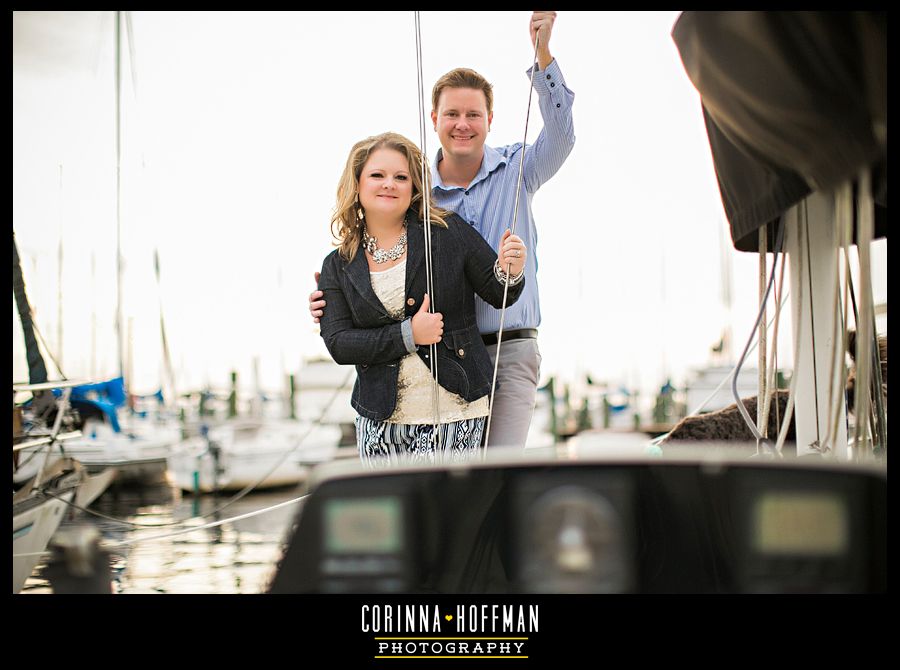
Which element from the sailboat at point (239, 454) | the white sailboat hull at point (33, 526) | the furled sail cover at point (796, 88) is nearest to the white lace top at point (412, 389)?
the furled sail cover at point (796, 88)

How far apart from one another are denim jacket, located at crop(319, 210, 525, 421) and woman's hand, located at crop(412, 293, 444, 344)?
0.03 m

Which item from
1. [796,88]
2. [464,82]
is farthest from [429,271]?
[796,88]

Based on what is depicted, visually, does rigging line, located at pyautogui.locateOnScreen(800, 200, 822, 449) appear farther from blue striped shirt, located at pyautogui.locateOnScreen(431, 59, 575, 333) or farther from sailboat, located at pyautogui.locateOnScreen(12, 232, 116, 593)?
sailboat, located at pyautogui.locateOnScreen(12, 232, 116, 593)

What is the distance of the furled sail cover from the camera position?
52.5 inches

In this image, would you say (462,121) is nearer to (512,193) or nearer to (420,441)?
(512,193)

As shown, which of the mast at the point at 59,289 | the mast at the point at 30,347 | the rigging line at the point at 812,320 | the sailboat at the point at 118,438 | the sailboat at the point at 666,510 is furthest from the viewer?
the sailboat at the point at 118,438

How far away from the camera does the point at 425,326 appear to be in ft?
6.70

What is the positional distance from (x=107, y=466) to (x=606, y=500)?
26.1 feet

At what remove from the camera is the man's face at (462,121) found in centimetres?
215

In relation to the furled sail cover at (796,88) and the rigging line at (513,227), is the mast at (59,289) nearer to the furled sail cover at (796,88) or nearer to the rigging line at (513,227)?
the rigging line at (513,227)

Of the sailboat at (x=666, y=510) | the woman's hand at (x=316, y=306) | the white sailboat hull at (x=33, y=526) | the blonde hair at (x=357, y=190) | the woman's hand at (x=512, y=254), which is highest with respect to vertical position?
the blonde hair at (x=357, y=190)

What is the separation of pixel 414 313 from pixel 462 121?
1.63 ft

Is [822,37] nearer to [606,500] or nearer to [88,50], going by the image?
[606,500]

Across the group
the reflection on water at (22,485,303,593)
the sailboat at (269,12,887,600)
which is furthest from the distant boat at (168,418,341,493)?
the sailboat at (269,12,887,600)
